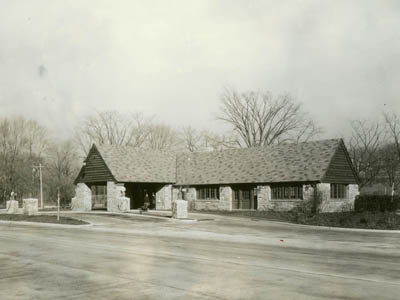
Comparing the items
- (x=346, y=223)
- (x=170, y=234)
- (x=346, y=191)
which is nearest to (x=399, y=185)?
(x=346, y=191)

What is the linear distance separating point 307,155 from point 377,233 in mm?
17405

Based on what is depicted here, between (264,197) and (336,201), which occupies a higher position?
(264,197)

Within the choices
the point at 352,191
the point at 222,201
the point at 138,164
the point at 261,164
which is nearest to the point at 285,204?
the point at 261,164

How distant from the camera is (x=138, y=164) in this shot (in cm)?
4766

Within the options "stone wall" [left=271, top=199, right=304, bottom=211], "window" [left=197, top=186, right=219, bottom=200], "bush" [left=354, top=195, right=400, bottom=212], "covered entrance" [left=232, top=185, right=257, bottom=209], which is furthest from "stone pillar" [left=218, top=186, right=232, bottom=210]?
"bush" [left=354, top=195, right=400, bottom=212]

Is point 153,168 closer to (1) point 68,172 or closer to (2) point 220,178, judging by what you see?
(2) point 220,178

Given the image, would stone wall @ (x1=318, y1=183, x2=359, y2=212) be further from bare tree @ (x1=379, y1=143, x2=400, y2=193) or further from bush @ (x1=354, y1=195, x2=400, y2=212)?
bare tree @ (x1=379, y1=143, x2=400, y2=193)

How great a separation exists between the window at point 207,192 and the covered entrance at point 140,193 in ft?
16.0

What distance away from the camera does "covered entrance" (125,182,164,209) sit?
50.1 meters

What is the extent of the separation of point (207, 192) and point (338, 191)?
11989 millimetres

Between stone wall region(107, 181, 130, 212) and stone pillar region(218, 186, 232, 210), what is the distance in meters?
8.40

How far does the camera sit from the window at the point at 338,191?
41281 millimetres

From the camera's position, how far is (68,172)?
8712 centimetres

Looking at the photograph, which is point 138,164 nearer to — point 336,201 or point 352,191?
point 336,201
